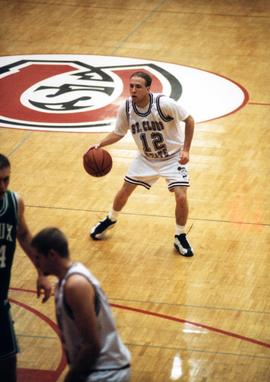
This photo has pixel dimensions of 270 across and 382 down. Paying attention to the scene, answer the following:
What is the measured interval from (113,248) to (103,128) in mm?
3640

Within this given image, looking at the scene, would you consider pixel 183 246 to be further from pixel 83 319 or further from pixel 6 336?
pixel 83 319

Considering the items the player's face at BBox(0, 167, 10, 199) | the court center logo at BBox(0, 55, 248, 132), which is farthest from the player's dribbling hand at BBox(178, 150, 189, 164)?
the court center logo at BBox(0, 55, 248, 132)

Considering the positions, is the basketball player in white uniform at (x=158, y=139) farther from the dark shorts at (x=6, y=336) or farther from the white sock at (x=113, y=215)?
the dark shorts at (x=6, y=336)

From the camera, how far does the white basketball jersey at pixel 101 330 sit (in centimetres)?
545

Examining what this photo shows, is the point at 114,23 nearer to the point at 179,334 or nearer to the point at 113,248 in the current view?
the point at 113,248

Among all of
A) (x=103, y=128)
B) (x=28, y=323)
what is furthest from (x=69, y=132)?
(x=28, y=323)

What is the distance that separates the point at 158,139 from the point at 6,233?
3.58 metres

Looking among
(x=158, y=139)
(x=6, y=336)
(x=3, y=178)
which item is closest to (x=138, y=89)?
(x=158, y=139)

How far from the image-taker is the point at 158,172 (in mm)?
9938

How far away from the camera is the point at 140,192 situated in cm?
1151

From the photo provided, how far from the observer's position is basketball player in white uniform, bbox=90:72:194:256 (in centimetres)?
964

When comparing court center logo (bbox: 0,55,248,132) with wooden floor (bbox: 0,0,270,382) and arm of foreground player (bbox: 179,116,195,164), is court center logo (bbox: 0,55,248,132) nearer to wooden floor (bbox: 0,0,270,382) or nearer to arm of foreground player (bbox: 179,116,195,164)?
wooden floor (bbox: 0,0,270,382)

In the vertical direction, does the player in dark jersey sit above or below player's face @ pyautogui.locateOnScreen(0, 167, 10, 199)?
below

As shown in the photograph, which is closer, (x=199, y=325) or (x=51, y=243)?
(x=51, y=243)
